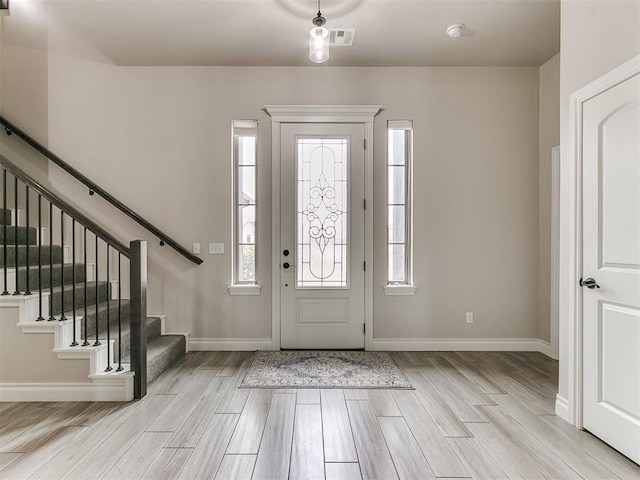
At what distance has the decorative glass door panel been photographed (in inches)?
156

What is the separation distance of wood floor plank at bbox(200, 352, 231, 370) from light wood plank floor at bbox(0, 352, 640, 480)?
29 cm

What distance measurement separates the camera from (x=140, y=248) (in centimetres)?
275

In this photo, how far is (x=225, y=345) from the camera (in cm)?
394

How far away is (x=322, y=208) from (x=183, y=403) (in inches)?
86.4

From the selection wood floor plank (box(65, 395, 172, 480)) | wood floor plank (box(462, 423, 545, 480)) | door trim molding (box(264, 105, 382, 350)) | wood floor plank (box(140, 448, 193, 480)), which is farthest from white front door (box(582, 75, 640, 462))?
wood floor plank (box(65, 395, 172, 480))

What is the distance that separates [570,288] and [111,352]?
3278 mm

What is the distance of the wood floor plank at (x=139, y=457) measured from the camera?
1.88 metres

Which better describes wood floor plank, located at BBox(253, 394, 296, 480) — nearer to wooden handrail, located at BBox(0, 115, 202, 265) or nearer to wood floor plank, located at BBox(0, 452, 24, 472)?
wood floor plank, located at BBox(0, 452, 24, 472)

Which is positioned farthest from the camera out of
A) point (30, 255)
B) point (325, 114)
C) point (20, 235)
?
point (325, 114)

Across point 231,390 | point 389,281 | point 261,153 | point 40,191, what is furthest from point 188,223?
point 389,281

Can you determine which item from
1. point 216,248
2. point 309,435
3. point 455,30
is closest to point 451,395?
point 309,435

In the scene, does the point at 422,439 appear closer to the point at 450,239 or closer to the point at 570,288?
the point at 570,288

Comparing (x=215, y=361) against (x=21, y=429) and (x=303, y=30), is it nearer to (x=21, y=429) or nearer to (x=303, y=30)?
(x=21, y=429)

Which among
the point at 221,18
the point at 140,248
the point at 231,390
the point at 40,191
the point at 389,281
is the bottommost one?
the point at 231,390
